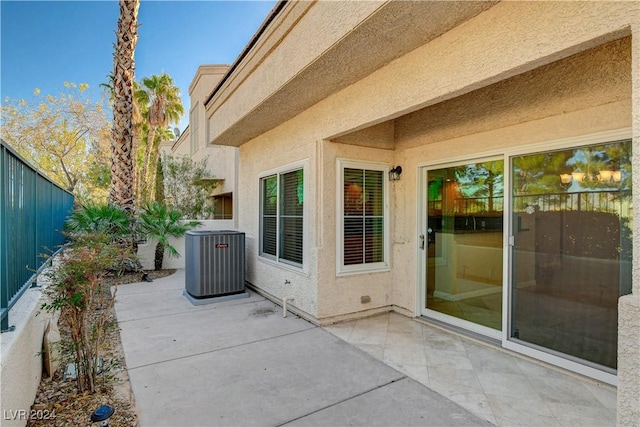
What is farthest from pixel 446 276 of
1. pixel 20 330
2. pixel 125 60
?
pixel 125 60

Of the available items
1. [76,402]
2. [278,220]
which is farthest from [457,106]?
[76,402]

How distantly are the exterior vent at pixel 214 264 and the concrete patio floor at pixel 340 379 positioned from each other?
128cm

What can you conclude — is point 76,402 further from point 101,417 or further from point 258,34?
point 258,34

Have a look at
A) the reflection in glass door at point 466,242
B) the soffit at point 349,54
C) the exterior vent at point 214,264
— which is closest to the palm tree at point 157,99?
the exterior vent at point 214,264

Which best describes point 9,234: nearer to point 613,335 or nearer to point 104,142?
point 613,335

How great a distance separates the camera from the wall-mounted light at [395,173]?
569cm

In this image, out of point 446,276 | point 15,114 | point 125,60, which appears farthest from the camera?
point 15,114

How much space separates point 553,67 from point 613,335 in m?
3.01

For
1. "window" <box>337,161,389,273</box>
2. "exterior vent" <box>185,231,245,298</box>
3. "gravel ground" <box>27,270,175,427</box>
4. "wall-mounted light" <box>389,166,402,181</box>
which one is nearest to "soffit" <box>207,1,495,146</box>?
"window" <box>337,161,389,273</box>

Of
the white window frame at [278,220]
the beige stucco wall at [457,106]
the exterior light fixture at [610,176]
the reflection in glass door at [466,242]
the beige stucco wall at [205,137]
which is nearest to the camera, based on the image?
the beige stucco wall at [457,106]

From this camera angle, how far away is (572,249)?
3.66 metres

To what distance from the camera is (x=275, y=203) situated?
22.3 feet

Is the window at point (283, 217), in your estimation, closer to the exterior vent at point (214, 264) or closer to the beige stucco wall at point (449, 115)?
the beige stucco wall at point (449, 115)

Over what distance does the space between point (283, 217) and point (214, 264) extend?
1797 millimetres
